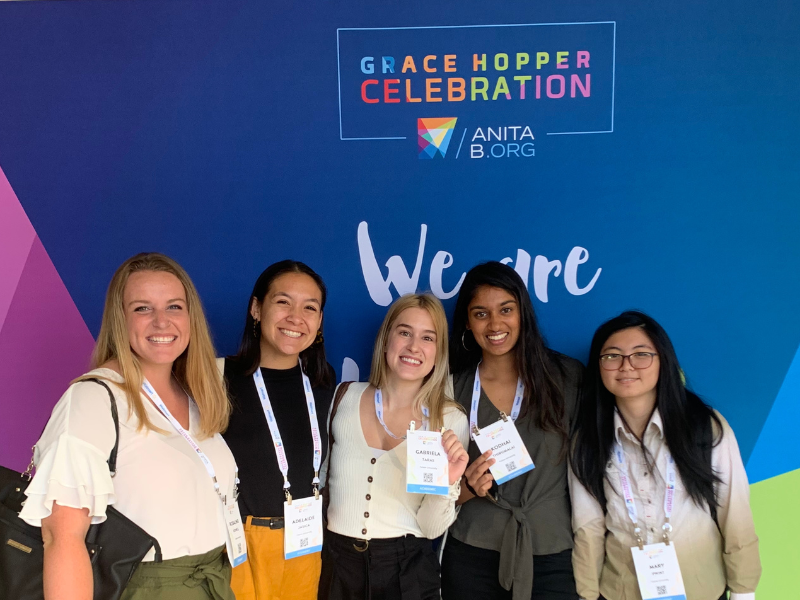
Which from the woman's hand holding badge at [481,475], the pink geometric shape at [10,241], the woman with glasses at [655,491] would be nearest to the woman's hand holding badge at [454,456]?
the woman's hand holding badge at [481,475]

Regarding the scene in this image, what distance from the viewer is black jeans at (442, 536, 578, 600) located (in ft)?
7.06

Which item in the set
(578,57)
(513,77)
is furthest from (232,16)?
(578,57)

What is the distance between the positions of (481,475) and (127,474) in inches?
49.0

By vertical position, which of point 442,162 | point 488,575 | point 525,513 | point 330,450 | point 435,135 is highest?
point 435,135

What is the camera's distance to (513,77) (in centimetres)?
266

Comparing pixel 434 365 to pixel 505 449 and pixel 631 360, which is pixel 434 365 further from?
pixel 631 360

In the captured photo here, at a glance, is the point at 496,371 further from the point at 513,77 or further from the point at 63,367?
the point at 63,367

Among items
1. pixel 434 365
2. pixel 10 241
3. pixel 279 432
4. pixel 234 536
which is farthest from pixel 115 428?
pixel 10 241

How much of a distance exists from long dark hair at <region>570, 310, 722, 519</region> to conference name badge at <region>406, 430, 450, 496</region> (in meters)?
0.57

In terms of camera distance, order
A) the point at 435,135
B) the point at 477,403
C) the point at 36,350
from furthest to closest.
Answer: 1. the point at 36,350
2. the point at 435,135
3. the point at 477,403

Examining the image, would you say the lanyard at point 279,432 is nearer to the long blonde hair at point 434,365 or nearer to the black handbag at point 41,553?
the long blonde hair at point 434,365

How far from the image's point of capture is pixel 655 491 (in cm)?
212

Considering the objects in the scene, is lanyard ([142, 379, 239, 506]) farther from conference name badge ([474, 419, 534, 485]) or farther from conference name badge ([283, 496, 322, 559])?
conference name badge ([474, 419, 534, 485])

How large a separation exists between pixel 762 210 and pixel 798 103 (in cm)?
52
